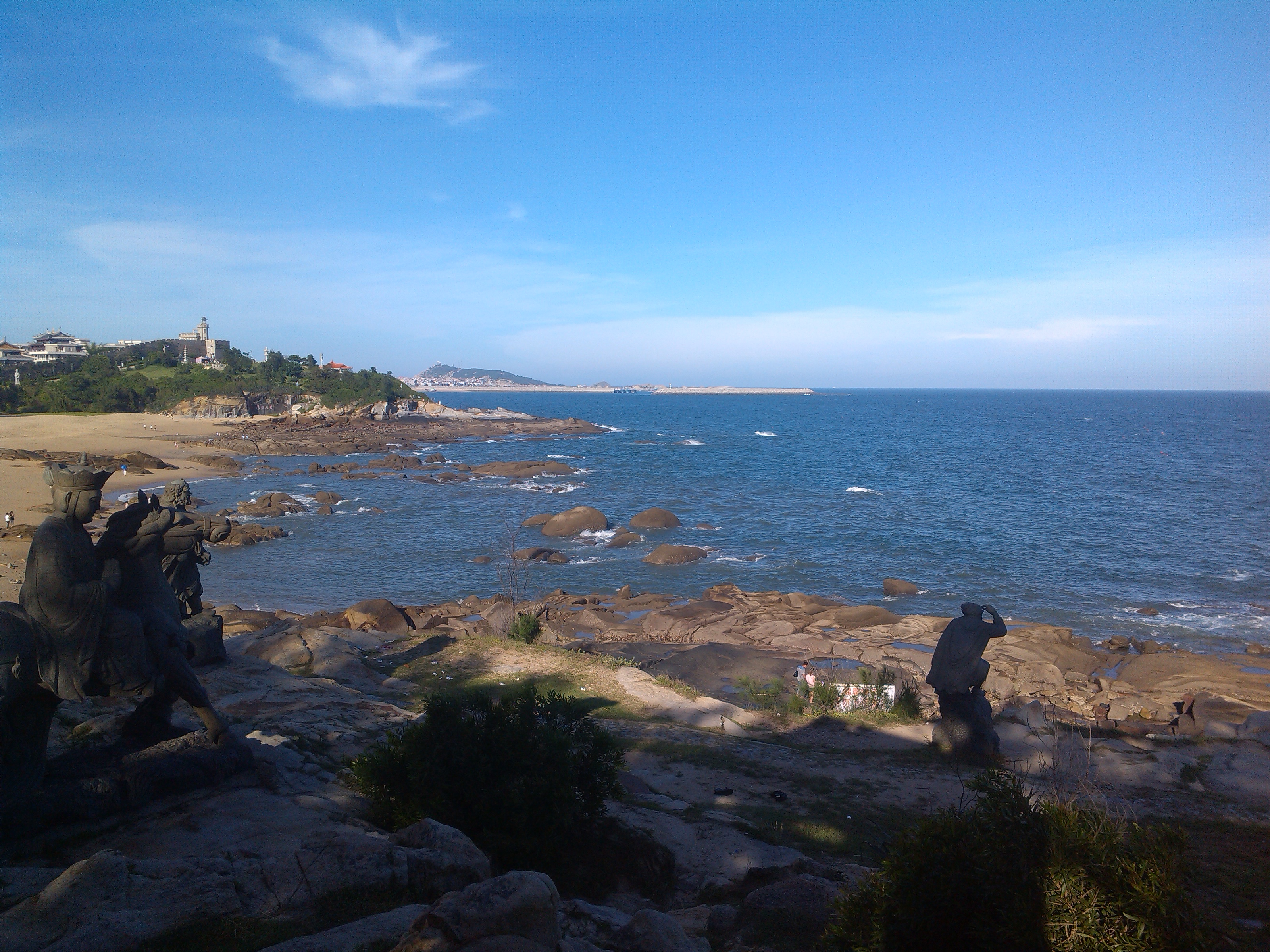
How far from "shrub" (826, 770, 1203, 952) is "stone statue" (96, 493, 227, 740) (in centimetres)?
686

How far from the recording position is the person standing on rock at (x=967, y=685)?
12.2 metres

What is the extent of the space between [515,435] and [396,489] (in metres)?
44.4

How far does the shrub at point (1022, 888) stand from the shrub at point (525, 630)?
15.1 m

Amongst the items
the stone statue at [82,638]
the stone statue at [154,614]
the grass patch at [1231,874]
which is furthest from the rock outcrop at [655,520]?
the stone statue at [82,638]

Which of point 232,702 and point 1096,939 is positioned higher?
point 1096,939

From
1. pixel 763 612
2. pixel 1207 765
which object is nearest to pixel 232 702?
pixel 1207 765

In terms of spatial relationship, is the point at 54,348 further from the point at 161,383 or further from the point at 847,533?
the point at 847,533

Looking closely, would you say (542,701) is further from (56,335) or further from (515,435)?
(56,335)

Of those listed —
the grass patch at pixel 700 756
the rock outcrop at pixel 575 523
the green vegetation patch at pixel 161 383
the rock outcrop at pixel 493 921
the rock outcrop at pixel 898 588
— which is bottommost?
the rock outcrop at pixel 898 588

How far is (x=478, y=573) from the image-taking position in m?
32.2

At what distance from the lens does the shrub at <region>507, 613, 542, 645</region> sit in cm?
1953

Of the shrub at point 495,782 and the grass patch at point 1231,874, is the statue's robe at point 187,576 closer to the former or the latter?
the shrub at point 495,782

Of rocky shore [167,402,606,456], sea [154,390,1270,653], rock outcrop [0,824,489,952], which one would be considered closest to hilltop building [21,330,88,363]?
rocky shore [167,402,606,456]

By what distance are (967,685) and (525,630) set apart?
37.2ft
